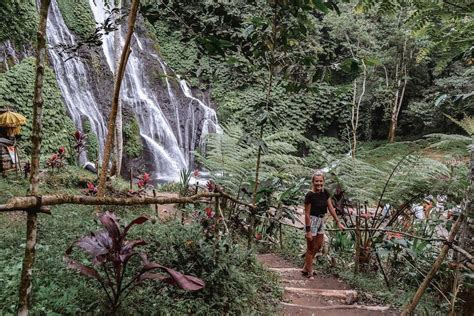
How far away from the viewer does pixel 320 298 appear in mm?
3551

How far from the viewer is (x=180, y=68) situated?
16.1 metres

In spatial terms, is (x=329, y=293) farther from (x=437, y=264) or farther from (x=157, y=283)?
(x=157, y=283)

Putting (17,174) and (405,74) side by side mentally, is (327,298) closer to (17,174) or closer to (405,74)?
(17,174)

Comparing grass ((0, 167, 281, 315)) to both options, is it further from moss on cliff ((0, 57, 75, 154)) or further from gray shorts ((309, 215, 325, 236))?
moss on cliff ((0, 57, 75, 154))

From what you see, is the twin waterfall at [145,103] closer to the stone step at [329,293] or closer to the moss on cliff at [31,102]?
the moss on cliff at [31,102]

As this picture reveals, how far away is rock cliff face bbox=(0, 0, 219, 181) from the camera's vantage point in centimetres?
1061

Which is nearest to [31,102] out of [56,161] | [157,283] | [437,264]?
[56,161]

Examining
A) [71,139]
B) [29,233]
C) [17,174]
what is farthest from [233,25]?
[71,139]

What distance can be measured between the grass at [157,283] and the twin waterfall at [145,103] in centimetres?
707

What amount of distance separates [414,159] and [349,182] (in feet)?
2.39

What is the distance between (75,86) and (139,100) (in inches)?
81.2

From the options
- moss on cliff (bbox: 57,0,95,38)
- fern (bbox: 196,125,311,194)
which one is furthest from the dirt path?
moss on cliff (bbox: 57,0,95,38)

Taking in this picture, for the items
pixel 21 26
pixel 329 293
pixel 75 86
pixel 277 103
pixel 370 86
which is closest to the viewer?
pixel 329 293

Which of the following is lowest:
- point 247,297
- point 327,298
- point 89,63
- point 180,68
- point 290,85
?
point 327,298
